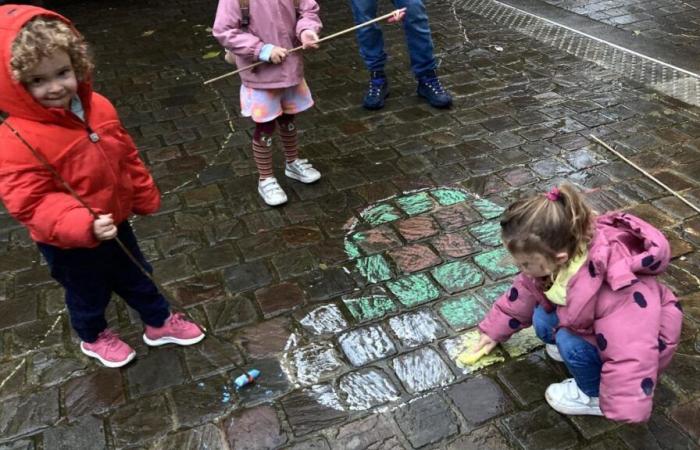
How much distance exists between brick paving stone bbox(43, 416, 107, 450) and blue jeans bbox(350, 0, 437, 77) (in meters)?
3.37

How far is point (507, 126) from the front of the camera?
431 centimetres

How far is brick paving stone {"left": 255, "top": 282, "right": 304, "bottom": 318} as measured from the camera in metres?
2.83

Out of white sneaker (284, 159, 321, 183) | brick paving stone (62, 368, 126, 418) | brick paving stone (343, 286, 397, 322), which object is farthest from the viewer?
white sneaker (284, 159, 321, 183)

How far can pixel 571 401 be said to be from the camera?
222cm

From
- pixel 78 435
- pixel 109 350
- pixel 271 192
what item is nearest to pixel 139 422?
pixel 78 435

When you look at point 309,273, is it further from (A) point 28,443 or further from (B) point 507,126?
(B) point 507,126

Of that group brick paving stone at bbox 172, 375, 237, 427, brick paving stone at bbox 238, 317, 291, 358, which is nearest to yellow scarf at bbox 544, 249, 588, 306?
brick paving stone at bbox 238, 317, 291, 358

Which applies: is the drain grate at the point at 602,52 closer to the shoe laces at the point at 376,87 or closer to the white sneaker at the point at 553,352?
the shoe laces at the point at 376,87

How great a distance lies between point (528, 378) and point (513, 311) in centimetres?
31

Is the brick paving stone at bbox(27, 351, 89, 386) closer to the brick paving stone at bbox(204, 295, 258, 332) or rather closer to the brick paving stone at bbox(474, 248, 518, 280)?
the brick paving stone at bbox(204, 295, 258, 332)

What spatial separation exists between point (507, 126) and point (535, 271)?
8.38ft

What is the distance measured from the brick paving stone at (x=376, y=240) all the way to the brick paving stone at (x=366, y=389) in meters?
0.86

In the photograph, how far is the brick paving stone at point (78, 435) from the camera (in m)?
2.25

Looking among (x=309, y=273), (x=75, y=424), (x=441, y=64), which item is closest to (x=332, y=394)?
(x=309, y=273)
